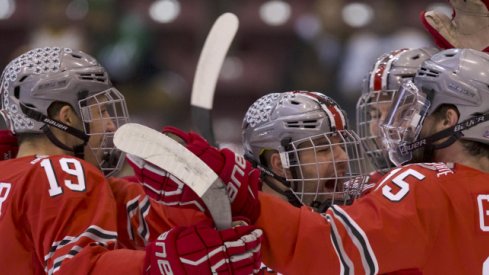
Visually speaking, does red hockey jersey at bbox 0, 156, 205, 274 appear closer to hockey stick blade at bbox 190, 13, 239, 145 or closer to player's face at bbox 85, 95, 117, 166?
player's face at bbox 85, 95, 117, 166

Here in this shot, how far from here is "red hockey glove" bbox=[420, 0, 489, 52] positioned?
331 cm

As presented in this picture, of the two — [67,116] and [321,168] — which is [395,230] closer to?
[321,168]

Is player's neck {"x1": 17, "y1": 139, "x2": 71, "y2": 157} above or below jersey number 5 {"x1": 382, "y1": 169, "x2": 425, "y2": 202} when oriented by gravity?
below

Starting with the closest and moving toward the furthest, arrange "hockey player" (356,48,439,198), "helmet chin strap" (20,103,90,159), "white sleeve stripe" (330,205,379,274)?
"white sleeve stripe" (330,205,379,274) < "helmet chin strap" (20,103,90,159) < "hockey player" (356,48,439,198)

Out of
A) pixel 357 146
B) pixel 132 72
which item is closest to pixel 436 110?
pixel 357 146

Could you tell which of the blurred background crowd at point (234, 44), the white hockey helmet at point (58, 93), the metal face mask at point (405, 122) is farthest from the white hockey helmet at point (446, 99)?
the blurred background crowd at point (234, 44)

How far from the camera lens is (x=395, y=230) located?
2.15 metres

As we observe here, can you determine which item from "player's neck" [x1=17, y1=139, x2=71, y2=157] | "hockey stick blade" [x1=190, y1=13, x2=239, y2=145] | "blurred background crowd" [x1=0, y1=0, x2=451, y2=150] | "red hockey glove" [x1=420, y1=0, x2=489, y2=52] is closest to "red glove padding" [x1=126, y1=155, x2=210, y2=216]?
"player's neck" [x1=17, y1=139, x2=71, y2=157]

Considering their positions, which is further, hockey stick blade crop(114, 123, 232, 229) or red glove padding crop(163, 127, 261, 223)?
red glove padding crop(163, 127, 261, 223)

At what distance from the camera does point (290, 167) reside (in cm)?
277

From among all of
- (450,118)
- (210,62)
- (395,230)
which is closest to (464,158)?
(450,118)

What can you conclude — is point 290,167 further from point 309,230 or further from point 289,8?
point 289,8

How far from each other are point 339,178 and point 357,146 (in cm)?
12

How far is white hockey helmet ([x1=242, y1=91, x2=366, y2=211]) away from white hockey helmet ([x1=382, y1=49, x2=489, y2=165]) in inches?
8.7
